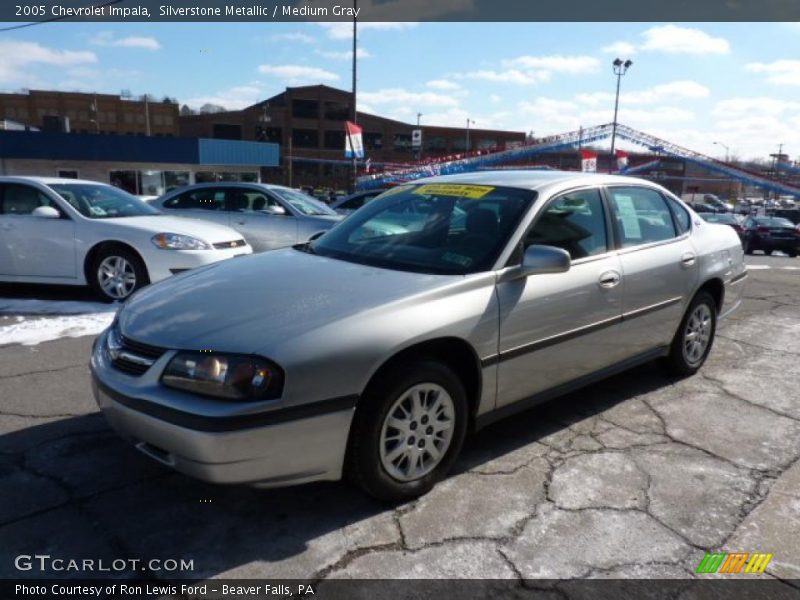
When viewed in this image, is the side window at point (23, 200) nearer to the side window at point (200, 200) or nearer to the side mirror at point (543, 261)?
the side window at point (200, 200)

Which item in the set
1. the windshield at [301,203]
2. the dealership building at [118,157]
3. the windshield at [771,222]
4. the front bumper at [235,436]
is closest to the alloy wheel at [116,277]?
the windshield at [301,203]

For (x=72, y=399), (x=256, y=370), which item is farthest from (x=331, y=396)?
(x=72, y=399)

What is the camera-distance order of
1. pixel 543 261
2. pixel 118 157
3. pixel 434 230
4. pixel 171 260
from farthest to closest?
pixel 118 157 < pixel 171 260 < pixel 434 230 < pixel 543 261

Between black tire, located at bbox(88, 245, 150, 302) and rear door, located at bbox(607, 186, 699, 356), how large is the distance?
499 cm

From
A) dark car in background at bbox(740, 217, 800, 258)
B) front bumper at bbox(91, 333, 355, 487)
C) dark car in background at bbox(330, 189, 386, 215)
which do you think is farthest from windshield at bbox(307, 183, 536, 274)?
dark car in background at bbox(740, 217, 800, 258)

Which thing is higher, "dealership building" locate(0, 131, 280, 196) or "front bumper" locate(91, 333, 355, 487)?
"dealership building" locate(0, 131, 280, 196)

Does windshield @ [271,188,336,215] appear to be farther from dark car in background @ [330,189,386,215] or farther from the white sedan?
the white sedan

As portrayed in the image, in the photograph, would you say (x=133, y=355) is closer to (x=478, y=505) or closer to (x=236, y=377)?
(x=236, y=377)

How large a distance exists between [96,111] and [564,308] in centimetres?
9139

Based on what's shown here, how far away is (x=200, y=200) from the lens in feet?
31.0

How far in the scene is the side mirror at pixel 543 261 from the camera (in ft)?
10.1

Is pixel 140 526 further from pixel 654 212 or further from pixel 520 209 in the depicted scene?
pixel 654 212

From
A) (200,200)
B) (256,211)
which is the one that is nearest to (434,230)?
(256,211)

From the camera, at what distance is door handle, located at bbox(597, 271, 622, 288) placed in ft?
11.8
